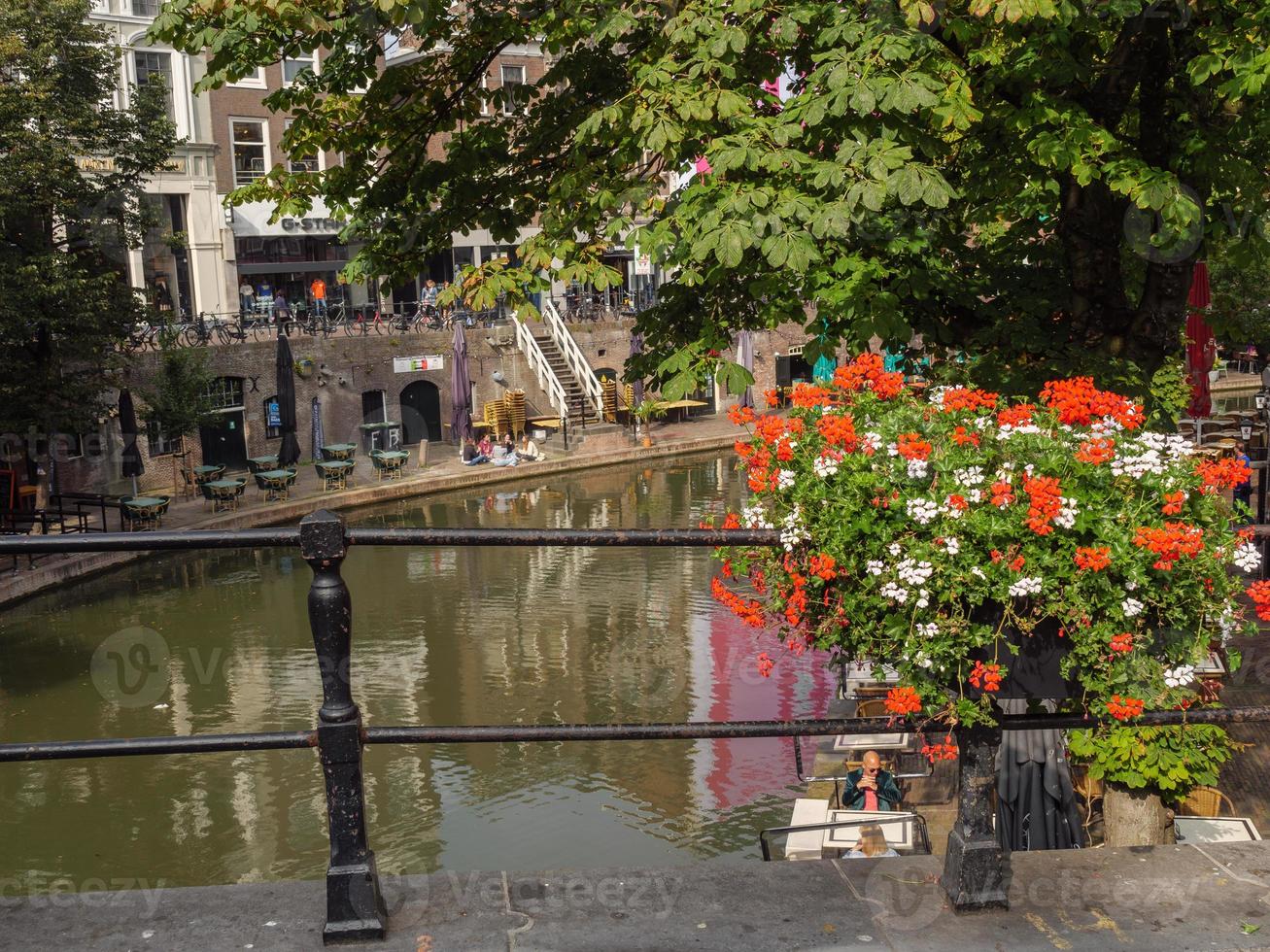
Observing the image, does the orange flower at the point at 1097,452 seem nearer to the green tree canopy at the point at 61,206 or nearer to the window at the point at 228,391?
the green tree canopy at the point at 61,206

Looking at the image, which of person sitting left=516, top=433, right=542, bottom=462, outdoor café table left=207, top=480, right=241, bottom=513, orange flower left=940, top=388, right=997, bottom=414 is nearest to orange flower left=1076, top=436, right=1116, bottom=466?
orange flower left=940, top=388, right=997, bottom=414

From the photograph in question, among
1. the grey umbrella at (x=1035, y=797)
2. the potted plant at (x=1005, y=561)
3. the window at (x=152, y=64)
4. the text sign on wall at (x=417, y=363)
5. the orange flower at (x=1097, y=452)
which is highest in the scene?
the window at (x=152, y=64)

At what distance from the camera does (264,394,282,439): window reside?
34928 mm

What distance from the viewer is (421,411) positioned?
39281 mm

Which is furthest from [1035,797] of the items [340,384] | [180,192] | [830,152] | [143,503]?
[180,192]

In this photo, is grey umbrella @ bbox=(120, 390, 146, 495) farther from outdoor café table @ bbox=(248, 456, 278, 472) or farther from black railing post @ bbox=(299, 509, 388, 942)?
black railing post @ bbox=(299, 509, 388, 942)

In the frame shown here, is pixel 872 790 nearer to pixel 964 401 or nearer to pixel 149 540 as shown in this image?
pixel 964 401

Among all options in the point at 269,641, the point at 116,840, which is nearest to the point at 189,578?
the point at 269,641

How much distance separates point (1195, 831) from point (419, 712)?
9815mm

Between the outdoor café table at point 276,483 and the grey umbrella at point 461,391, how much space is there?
6401 millimetres

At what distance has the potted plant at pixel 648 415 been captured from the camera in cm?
3578

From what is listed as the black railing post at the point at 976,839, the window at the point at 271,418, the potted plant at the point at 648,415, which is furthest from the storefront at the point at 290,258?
the black railing post at the point at 976,839

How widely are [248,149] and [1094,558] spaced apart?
39.8 m

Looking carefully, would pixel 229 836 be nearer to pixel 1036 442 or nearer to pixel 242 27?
pixel 242 27
